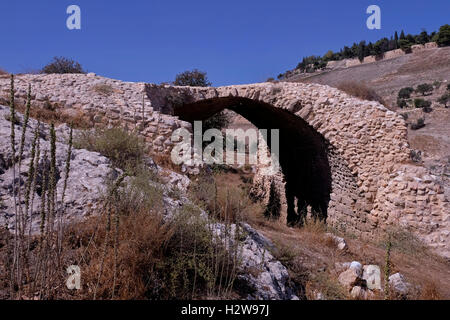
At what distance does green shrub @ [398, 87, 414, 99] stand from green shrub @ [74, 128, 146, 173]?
26.2 m

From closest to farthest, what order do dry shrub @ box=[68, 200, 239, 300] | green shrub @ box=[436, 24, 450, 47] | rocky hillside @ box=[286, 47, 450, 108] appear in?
1. dry shrub @ box=[68, 200, 239, 300]
2. rocky hillside @ box=[286, 47, 450, 108]
3. green shrub @ box=[436, 24, 450, 47]

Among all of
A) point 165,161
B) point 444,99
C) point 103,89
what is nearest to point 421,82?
point 444,99

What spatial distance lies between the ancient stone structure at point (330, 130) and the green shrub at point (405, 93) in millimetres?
20263

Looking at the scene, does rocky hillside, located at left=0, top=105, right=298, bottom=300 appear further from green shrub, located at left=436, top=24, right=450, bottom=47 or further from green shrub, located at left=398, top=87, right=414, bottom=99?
green shrub, located at left=436, top=24, right=450, bottom=47

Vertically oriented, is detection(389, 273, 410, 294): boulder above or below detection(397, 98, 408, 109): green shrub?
below

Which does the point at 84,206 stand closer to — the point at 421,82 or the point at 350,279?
the point at 350,279

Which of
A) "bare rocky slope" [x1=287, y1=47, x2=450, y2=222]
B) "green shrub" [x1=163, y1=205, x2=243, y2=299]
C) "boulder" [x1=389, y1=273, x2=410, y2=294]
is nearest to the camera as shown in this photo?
"green shrub" [x1=163, y1=205, x2=243, y2=299]

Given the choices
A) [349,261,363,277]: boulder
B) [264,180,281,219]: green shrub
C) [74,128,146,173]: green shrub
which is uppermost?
[74,128,146,173]: green shrub

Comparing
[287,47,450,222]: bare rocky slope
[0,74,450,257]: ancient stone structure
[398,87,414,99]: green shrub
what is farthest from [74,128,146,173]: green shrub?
[398,87,414,99]: green shrub

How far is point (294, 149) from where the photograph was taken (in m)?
10.6

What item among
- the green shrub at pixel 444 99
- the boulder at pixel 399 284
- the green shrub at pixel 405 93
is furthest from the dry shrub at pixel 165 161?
the green shrub at pixel 405 93

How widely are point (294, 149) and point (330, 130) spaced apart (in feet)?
9.22

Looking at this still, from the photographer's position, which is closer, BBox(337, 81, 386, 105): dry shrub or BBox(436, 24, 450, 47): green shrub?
BBox(337, 81, 386, 105): dry shrub

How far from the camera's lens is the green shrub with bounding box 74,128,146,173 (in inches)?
175
